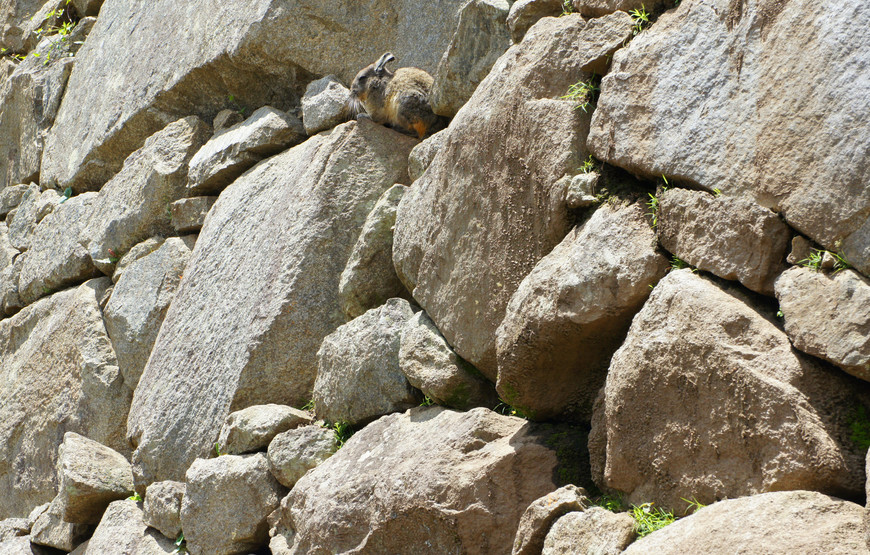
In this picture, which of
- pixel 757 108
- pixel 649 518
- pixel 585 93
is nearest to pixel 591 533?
pixel 649 518

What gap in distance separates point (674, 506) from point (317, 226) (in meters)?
2.65

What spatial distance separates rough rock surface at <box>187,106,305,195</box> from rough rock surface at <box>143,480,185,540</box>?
206 centimetres

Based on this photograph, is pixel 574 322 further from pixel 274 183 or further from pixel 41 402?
pixel 41 402

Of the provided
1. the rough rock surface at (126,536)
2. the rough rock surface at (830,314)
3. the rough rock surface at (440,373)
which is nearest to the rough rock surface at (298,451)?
the rough rock surface at (440,373)

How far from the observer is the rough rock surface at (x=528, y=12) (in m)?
3.84

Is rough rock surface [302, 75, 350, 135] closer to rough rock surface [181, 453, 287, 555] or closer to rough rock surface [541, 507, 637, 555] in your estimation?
rough rock surface [181, 453, 287, 555]

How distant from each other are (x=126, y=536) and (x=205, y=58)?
3101mm

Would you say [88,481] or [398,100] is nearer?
[398,100]

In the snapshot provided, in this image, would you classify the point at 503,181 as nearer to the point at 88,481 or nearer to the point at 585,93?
the point at 585,93

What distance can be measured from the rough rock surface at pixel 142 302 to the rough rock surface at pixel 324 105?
1.30 m

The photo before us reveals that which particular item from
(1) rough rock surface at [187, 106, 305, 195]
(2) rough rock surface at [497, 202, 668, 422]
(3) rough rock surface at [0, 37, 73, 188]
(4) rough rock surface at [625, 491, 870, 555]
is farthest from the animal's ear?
(3) rough rock surface at [0, 37, 73, 188]

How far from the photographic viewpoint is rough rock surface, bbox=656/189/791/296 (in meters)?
2.45

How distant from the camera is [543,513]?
9.21 ft

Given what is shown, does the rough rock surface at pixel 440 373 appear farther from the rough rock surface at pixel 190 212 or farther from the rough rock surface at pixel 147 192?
the rough rock surface at pixel 147 192
